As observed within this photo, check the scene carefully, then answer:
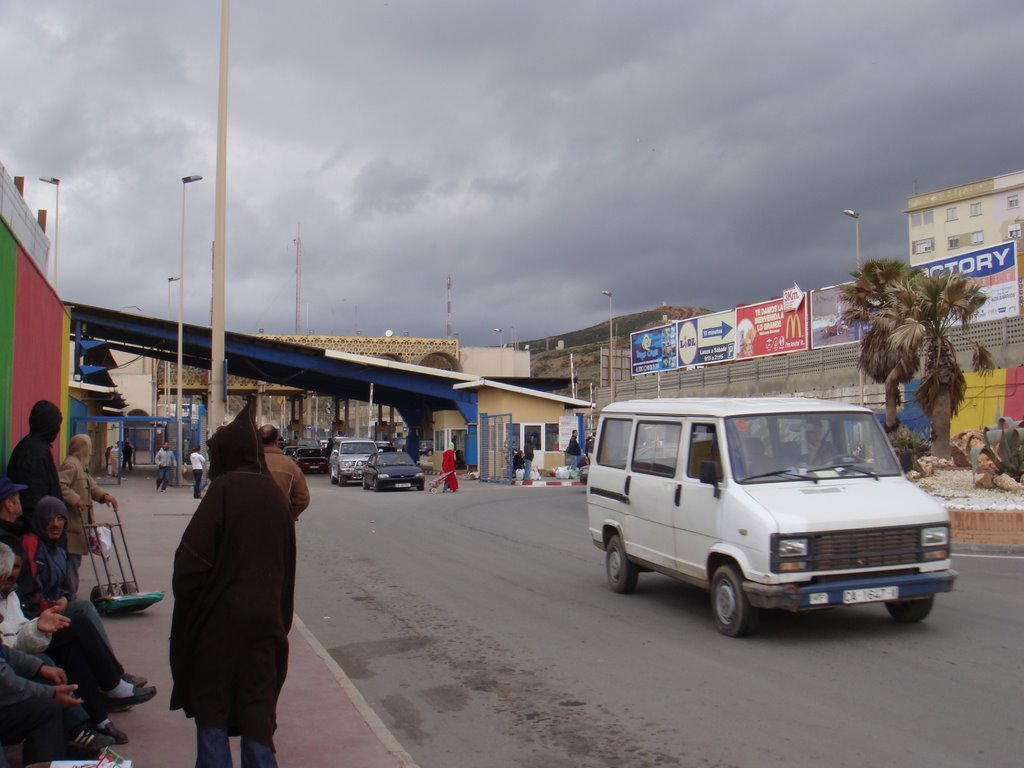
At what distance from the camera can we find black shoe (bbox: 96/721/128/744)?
5332 mm

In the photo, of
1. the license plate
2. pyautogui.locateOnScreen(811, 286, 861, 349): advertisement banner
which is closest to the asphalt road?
A: the license plate

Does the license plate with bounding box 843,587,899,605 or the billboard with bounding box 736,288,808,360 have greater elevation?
the billboard with bounding box 736,288,808,360

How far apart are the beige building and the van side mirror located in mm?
66832

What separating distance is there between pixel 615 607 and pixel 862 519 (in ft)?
→ 10.1

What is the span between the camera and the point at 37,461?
289 inches

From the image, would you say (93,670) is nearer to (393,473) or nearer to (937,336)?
(937,336)

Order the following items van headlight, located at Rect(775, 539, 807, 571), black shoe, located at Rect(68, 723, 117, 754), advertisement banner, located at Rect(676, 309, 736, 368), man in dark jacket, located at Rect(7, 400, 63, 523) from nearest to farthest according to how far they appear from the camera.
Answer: black shoe, located at Rect(68, 723, 117, 754), man in dark jacket, located at Rect(7, 400, 63, 523), van headlight, located at Rect(775, 539, 807, 571), advertisement banner, located at Rect(676, 309, 736, 368)

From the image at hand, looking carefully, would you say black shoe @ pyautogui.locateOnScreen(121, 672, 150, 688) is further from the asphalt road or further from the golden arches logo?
the golden arches logo

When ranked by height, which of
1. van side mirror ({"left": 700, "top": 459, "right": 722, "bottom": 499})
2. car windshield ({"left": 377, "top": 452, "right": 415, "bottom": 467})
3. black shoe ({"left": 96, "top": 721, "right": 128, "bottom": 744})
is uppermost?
van side mirror ({"left": 700, "top": 459, "right": 722, "bottom": 499})

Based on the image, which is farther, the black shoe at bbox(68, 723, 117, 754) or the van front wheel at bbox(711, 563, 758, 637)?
the van front wheel at bbox(711, 563, 758, 637)

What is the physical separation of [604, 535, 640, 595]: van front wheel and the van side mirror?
2.24 meters

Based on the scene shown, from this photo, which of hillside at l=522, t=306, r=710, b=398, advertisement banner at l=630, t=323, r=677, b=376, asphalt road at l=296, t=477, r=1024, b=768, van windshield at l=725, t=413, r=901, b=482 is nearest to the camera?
asphalt road at l=296, t=477, r=1024, b=768

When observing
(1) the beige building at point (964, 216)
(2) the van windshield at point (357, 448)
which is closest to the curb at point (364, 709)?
(2) the van windshield at point (357, 448)

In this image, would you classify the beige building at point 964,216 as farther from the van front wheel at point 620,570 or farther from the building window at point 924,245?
the van front wheel at point 620,570
